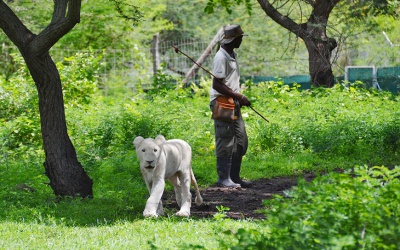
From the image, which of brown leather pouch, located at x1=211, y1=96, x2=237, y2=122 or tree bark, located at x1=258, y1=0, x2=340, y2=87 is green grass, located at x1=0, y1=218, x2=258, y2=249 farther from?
tree bark, located at x1=258, y1=0, x2=340, y2=87

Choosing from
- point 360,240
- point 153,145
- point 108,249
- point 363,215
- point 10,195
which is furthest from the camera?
point 10,195

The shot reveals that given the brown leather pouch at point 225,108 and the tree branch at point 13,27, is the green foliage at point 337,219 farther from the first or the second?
the brown leather pouch at point 225,108

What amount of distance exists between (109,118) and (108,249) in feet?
27.0

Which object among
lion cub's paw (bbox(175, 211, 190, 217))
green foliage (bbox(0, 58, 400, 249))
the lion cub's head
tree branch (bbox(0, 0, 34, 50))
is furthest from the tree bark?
the lion cub's head

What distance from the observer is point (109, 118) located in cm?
1505

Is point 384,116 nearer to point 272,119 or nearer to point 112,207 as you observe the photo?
point 272,119

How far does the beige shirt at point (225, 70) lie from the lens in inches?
439

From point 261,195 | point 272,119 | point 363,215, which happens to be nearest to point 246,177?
point 261,195

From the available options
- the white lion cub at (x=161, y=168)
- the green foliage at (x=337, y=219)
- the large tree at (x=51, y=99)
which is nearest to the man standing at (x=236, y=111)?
the white lion cub at (x=161, y=168)

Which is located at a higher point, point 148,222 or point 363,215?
point 363,215

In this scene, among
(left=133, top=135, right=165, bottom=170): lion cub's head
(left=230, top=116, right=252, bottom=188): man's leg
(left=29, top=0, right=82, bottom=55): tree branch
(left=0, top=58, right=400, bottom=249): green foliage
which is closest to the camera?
(left=0, top=58, right=400, bottom=249): green foliage

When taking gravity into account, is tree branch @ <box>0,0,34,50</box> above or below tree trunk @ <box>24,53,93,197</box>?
above

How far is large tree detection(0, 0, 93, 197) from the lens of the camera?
9.64m

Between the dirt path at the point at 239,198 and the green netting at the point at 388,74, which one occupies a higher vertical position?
the green netting at the point at 388,74
